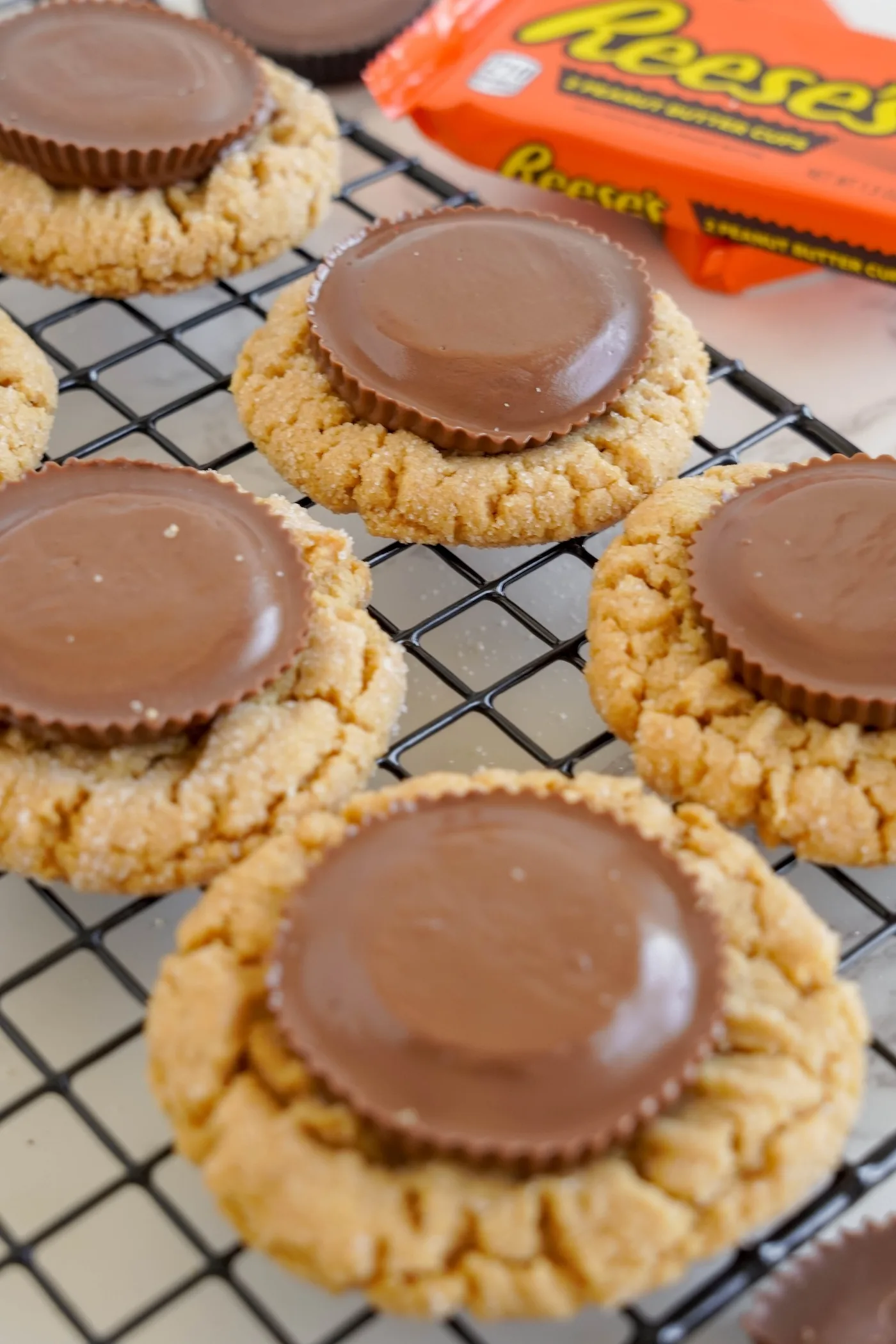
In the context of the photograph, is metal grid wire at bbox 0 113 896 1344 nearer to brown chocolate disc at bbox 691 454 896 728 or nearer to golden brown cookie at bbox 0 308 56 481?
golden brown cookie at bbox 0 308 56 481

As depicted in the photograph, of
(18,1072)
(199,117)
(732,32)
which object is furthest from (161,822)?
(732,32)

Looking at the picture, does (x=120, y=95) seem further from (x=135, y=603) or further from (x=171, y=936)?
(x=171, y=936)

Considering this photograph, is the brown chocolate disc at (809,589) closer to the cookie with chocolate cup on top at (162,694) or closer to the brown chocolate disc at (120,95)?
the cookie with chocolate cup on top at (162,694)

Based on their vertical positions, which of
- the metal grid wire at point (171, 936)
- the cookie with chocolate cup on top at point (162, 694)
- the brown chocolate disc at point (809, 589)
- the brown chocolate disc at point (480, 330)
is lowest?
the metal grid wire at point (171, 936)

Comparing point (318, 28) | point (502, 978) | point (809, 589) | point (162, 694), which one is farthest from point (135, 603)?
point (318, 28)

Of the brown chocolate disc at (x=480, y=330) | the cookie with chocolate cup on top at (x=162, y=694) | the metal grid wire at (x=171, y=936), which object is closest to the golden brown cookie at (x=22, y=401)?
the metal grid wire at (x=171, y=936)

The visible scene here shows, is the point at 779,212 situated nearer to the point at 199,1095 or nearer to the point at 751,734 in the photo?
the point at 751,734
